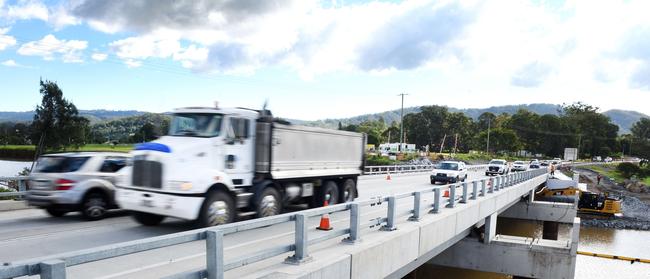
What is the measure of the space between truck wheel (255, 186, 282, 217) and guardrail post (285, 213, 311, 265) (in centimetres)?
366

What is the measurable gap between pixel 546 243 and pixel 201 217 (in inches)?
570

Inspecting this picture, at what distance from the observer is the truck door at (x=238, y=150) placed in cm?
944

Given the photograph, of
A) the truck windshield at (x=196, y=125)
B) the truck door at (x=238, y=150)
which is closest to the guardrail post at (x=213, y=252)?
the truck door at (x=238, y=150)

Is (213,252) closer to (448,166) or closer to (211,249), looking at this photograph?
(211,249)

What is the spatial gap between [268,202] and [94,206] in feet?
13.8

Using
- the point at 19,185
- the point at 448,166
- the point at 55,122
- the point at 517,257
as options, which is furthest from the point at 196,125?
the point at 55,122

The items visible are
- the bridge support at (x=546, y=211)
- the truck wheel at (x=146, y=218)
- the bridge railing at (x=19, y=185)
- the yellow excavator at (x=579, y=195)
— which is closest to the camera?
the truck wheel at (x=146, y=218)

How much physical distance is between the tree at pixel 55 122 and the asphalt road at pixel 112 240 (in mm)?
36732

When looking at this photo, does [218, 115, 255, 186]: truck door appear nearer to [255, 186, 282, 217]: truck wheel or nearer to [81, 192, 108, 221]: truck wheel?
[255, 186, 282, 217]: truck wheel

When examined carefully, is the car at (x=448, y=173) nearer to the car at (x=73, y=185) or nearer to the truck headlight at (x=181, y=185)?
the car at (x=73, y=185)

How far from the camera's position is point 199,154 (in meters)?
8.95

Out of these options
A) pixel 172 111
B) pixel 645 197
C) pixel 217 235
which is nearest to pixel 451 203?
pixel 172 111

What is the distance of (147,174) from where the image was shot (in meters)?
8.73

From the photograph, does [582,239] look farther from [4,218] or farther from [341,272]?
[4,218]
